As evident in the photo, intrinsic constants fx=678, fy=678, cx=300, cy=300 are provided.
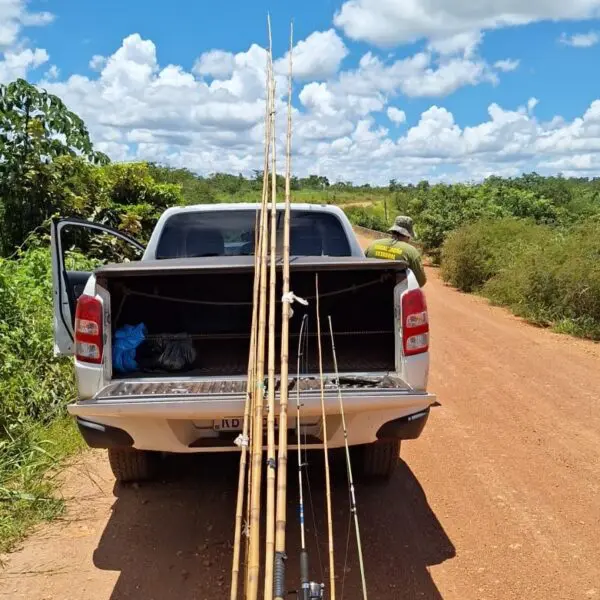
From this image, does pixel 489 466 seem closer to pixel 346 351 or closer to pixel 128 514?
pixel 346 351

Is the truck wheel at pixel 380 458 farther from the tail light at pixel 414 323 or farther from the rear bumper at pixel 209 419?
the tail light at pixel 414 323

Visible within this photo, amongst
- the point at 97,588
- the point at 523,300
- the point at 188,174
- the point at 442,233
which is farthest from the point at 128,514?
the point at 188,174

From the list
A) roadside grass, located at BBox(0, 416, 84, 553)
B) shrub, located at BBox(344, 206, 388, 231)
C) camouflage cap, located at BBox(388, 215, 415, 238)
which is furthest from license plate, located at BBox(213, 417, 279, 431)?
shrub, located at BBox(344, 206, 388, 231)

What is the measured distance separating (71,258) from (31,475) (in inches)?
167

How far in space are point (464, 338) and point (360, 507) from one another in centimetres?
573

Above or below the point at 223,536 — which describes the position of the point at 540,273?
above

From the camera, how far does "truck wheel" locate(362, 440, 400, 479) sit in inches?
163

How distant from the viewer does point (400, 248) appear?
5762 mm

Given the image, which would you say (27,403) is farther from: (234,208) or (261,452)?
(261,452)

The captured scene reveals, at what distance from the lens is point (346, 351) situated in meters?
4.45

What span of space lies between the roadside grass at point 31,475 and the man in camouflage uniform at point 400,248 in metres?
2.90

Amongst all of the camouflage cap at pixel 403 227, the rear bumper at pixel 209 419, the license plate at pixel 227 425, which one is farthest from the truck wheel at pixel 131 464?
the camouflage cap at pixel 403 227

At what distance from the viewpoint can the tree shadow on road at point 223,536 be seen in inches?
130

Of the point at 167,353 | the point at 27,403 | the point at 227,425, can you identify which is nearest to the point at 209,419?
the point at 227,425
